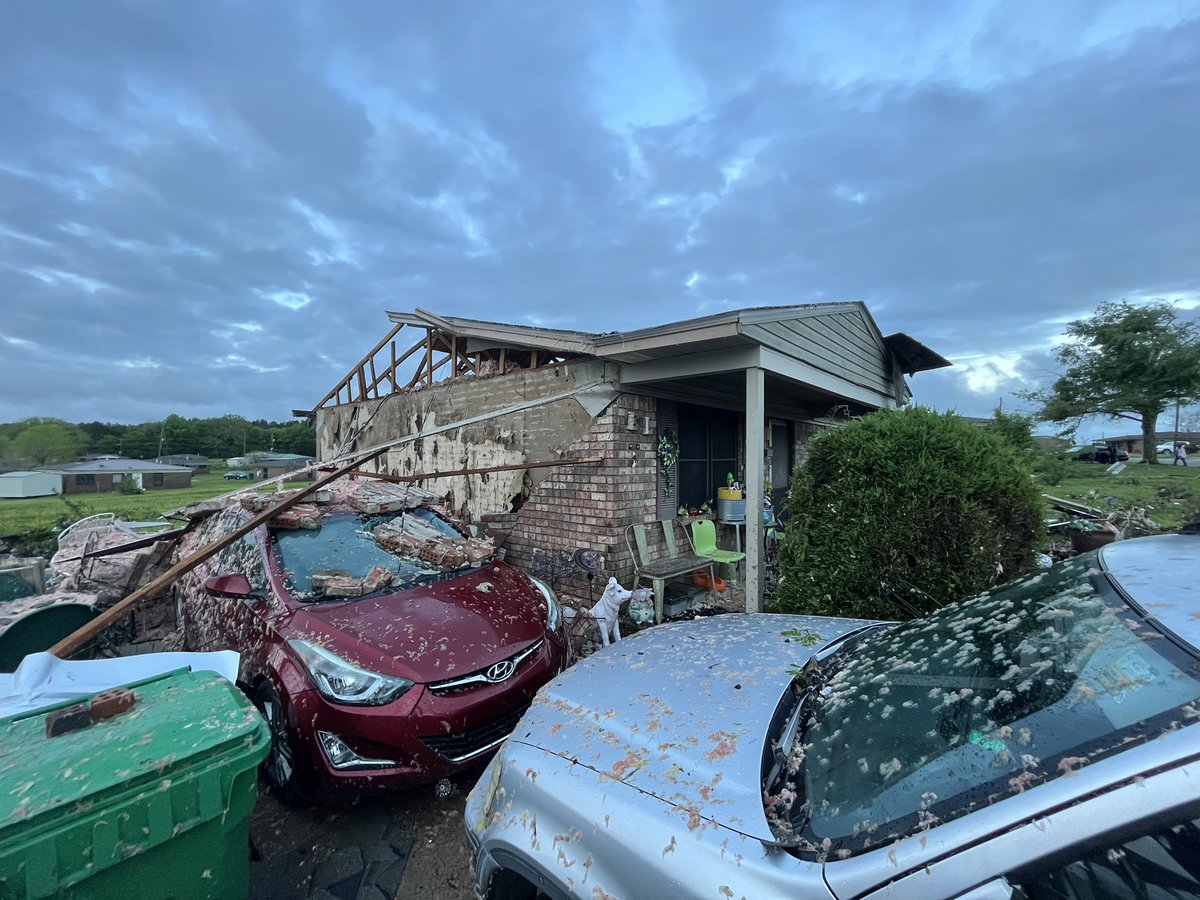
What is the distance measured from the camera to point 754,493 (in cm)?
480

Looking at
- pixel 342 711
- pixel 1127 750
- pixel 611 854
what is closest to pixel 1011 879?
pixel 1127 750

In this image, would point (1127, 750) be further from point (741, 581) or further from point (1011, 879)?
point (741, 581)

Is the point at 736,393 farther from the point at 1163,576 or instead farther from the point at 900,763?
the point at 900,763

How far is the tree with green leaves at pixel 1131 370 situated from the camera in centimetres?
2264

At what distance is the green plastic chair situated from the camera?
624 cm

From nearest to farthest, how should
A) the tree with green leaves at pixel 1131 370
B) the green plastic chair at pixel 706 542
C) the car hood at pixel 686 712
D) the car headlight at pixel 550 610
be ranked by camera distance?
the car hood at pixel 686 712
the car headlight at pixel 550 610
the green plastic chair at pixel 706 542
the tree with green leaves at pixel 1131 370

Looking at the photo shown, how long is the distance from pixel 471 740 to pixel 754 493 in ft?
10.5

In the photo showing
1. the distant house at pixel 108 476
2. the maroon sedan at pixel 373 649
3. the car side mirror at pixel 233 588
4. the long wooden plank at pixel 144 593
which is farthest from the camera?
the distant house at pixel 108 476

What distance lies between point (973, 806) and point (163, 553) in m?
6.79

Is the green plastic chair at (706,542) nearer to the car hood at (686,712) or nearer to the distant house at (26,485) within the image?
the car hood at (686,712)

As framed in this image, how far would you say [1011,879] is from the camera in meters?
Result: 0.89

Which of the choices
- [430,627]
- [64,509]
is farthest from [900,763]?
[64,509]

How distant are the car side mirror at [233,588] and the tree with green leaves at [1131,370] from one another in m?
32.2

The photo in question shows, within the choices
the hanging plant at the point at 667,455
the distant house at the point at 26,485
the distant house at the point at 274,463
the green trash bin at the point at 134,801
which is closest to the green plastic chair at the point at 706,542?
the hanging plant at the point at 667,455
